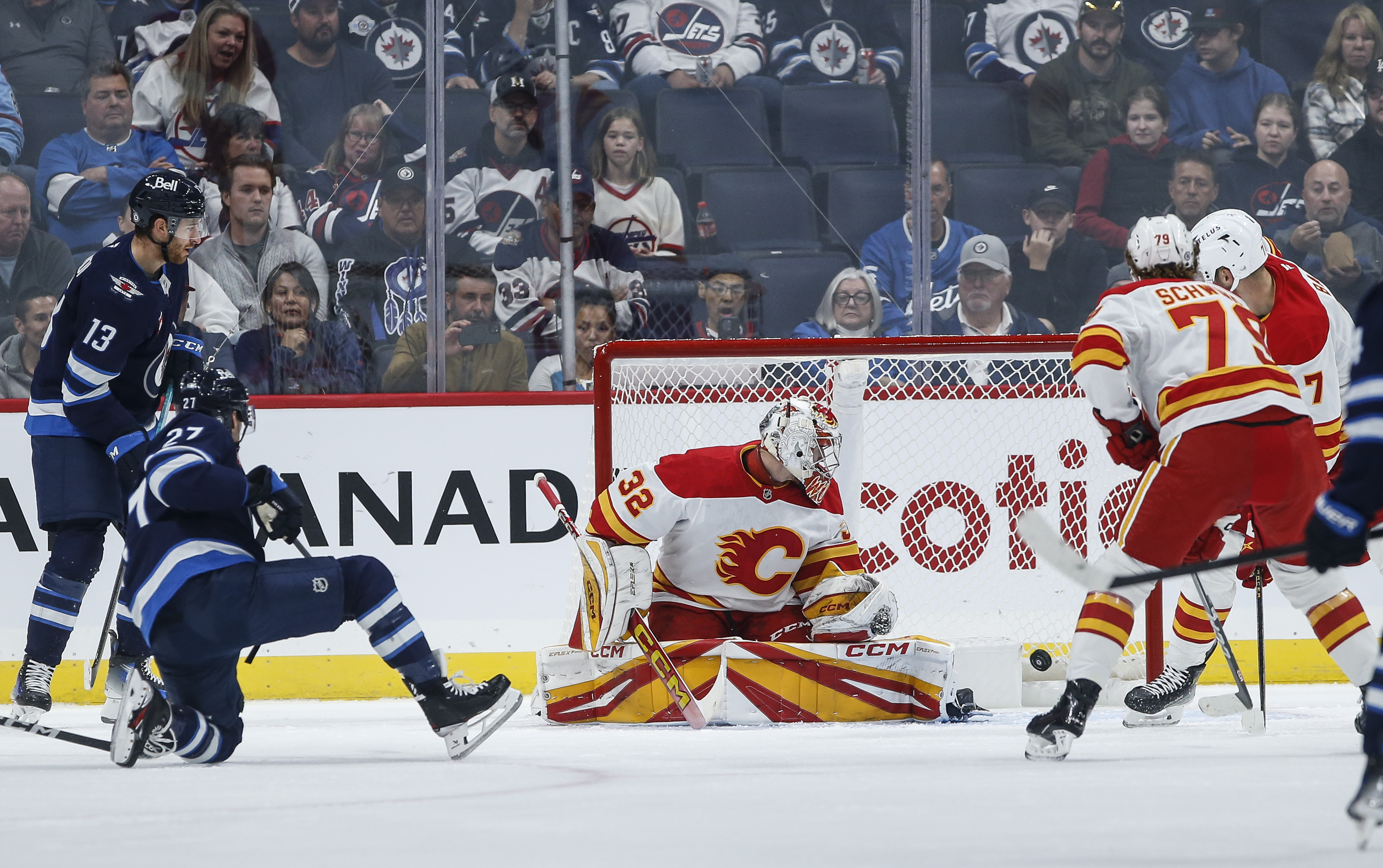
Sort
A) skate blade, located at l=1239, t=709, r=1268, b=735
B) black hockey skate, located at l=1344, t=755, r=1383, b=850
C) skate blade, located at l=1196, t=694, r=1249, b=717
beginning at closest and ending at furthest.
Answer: black hockey skate, located at l=1344, t=755, r=1383, b=850 → skate blade, located at l=1239, t=709, r=1268, b=735 → skate blade, located at l=1196, t=694, r=1249, b=717

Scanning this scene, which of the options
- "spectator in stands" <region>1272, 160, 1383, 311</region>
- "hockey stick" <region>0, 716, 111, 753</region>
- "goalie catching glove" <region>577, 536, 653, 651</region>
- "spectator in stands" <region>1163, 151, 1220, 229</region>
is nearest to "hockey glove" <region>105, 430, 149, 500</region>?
"hockey stick" <region>0, 716, 111, 753</region>

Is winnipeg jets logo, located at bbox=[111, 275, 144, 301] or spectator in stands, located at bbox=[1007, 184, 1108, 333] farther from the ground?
spectator in stands, located at bbox=[1007, 184, 1108, 333]

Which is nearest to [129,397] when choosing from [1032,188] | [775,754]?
[775,754]

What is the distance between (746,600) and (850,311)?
158cm

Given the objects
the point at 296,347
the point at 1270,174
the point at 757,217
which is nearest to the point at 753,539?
the point at 757,217

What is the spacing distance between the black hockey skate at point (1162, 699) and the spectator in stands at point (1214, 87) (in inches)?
90.2

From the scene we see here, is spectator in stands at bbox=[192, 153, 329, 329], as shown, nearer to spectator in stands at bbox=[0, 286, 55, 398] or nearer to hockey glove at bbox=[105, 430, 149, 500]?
spectator in stands at bbox=[0, 286, 55, 398]

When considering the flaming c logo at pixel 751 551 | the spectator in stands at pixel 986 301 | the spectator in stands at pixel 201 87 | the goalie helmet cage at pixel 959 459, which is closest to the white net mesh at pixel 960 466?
the goalie helmet cage at pixel 959 459

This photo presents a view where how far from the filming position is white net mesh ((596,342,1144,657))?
14.3 ft

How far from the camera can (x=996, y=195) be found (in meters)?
5.11

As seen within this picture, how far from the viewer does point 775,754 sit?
280 centimetres

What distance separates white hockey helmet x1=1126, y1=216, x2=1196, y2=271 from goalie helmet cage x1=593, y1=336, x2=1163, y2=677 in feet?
4.16

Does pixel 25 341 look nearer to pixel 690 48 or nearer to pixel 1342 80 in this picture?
pixel 690 48

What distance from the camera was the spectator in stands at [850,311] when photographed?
4.97m
